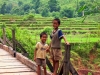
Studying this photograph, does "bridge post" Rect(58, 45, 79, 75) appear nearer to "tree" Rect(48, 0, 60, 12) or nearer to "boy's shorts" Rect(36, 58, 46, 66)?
"boy's shorts" Rect(36, 58, 46, 66)

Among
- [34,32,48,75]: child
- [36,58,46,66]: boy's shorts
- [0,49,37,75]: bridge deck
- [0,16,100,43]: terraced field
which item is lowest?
[0,16,100,43]: terraced field

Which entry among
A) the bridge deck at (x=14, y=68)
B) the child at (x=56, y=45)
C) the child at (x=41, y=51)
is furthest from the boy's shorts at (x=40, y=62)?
the bridge deck at (x=14, y=68)

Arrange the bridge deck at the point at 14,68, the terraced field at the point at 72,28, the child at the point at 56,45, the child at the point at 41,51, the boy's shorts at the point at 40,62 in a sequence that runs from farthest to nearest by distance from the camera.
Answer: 1. the terraced field at the point at 72,28
2. the bridge deck at the point at 14,68
3. the boy's shorts at the point at 40,62
4. the child at the point at 41,51
5. the child at the point at 56,45

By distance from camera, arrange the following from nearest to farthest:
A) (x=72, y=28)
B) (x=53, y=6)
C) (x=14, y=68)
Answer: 1. (x=14, y=68)
2. (x=72, y=28)
3. (x=53, y=6)

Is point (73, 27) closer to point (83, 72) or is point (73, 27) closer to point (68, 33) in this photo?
point (68, 33)

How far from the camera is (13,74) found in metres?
5.11

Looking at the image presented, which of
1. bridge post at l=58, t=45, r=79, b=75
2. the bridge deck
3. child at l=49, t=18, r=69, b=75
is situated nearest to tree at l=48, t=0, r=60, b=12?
the bridge deck

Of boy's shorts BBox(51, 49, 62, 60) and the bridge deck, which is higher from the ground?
boy's shorts BBox(51, 49, 62, 60)

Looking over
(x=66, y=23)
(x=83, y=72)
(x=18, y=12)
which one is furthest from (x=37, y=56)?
(x=18, y=12)

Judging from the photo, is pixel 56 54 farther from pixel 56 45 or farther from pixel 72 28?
pixel 72 28

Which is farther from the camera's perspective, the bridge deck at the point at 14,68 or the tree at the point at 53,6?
the tree at the point at 53,6

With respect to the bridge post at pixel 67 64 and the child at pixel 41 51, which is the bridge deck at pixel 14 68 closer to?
the child at pixel 41 51

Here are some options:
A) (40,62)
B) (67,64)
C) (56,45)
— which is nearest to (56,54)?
(56,45)

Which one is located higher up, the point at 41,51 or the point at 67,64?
the point at 67,64
